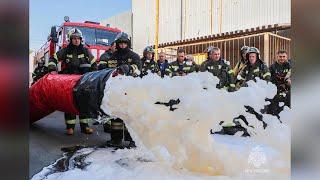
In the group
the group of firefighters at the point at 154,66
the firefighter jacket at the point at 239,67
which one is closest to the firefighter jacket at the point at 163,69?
the group of firefighters at the point at 154,66

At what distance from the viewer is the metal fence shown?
2.08 metres

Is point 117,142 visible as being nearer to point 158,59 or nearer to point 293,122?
point 158,59

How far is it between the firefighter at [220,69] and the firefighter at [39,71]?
32.2 inches

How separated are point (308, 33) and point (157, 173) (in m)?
1.03

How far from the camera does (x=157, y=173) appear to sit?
7.02 ft

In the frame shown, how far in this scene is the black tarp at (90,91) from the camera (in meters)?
2.15

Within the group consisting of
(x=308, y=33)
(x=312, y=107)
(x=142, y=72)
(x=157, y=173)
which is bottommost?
(x=157, y=173)

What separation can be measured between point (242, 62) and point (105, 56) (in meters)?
0.71

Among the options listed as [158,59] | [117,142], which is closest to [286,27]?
[158,59]

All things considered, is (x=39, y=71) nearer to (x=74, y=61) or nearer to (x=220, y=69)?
(x=74, y=61)

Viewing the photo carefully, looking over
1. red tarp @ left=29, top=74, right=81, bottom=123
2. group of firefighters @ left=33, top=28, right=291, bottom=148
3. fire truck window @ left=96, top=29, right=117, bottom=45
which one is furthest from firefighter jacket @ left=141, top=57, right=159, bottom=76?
red tarp @ left=29, top=74, right=81, bottom=123

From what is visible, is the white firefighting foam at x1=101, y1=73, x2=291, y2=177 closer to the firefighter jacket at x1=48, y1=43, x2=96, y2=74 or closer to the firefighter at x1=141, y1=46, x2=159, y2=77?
the firefighter at x1=141, y1=46, x2=159, y2=77

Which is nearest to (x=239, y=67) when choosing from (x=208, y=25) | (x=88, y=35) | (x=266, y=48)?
(x=266, y=48)

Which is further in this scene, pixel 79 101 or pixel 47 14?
pixel 79 101
